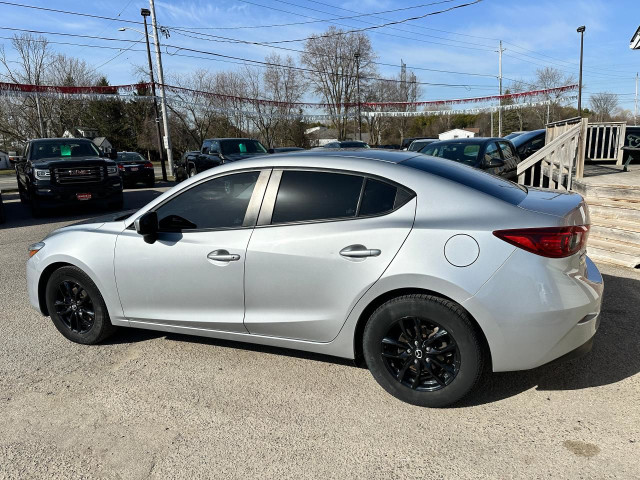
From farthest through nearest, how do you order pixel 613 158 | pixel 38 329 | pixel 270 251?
pixel 613 158 → pixel 38 329 → pixel 270 251

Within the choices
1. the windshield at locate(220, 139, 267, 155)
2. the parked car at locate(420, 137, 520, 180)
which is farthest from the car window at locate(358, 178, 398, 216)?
the windshield at locate(220, 139, 267, 155)

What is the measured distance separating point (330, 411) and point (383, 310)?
2.39 feet

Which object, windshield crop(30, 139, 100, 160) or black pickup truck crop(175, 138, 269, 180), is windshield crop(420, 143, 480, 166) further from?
windshield crop(30, 139, 100, 160)

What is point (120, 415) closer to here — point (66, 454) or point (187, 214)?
point (66, 454)

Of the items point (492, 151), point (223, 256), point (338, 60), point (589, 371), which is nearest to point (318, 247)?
point (223, 256)

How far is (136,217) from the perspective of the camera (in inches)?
148

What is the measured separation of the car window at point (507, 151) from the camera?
10908mm

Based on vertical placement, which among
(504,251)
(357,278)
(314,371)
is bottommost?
Result: (314,371)

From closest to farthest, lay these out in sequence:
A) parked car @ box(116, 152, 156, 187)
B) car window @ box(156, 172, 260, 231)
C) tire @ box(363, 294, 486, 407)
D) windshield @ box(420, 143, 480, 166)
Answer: tire @ box(363, 294, 486, 407), car window @ box(156, 172, 260, 231), windshield @ box(420, 143, 480, 166), parked car @ box(116, 152, 156, 187)

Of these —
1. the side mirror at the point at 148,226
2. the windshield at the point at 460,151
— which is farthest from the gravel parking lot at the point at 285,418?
the windshield at the point at 460,151

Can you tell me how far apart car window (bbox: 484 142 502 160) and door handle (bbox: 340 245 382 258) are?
7957mm

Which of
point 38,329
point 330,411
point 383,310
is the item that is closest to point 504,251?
point 383,310

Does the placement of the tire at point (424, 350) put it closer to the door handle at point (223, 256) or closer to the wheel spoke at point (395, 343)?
the wheel spoke at point (395, 343)

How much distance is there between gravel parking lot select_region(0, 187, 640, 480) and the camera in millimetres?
2502
